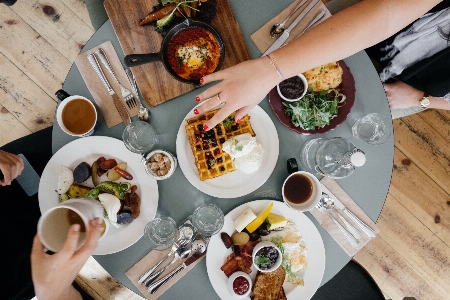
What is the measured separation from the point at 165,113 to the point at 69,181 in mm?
585

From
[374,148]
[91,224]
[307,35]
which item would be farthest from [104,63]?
[374,148]

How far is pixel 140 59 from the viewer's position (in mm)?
1636

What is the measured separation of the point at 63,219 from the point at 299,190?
1.11 metres

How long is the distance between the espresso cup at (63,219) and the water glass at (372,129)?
1.34 meters

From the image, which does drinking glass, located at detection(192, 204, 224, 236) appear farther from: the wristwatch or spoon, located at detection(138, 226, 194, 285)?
the wristwatch

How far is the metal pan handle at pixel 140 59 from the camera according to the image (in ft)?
5.27

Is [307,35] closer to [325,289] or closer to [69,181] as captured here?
Answer: [69,181]

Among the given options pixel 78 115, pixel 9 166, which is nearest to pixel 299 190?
pixel 78 115

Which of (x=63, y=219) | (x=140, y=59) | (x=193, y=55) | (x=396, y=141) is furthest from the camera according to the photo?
(x=396, y=141)

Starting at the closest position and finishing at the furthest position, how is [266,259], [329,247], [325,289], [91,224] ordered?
[91,224], [266,259], [329,247], [325,289]

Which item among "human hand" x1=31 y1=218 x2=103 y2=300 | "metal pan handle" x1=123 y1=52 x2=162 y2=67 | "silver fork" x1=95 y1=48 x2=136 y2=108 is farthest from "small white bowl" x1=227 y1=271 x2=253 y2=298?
"metal pan handle" x1=123 y1=52 x2=162 y2=67

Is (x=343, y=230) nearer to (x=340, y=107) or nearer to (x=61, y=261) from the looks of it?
(x=340, y=107)

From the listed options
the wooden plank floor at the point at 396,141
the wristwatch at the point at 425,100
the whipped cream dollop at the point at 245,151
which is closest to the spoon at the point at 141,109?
the whipped cream dollop at the point at 245,151

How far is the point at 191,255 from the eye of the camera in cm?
175
